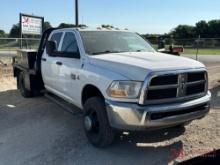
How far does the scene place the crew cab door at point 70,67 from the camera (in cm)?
603

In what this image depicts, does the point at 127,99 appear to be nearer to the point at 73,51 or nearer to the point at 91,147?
the point at 91,147

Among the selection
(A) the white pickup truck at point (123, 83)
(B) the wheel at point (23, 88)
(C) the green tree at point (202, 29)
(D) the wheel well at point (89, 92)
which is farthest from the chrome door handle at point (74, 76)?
(C) the green tree at point (202, 29)

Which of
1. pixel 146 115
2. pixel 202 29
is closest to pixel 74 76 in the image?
pixel 146 115

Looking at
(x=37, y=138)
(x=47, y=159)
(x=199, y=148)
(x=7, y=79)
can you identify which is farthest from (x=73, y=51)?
(x=7, y=79)

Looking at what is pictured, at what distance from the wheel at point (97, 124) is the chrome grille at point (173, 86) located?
2.59ft

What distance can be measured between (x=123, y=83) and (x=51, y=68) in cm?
289

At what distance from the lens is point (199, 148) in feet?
17.4

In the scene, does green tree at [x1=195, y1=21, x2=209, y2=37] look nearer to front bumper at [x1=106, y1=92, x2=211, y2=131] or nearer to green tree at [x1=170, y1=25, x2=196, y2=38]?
green tree at [x1=170, y1=25, x2=196, y2=38]

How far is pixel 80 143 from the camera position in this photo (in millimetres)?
5719

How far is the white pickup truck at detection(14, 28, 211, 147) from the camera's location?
469cm

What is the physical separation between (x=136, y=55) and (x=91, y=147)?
1696mm

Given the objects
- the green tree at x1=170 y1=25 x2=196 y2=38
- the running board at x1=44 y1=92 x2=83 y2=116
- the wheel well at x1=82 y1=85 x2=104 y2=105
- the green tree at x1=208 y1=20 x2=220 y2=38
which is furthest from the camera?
the green tree at x1=208 y1=20 x2=220 y2=38

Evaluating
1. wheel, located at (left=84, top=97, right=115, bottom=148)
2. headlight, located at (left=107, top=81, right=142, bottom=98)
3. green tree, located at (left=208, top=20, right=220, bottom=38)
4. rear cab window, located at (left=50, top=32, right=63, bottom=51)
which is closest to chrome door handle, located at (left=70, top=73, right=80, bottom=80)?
wheel, located at (left=84, top=97, right=115, bottom=148)

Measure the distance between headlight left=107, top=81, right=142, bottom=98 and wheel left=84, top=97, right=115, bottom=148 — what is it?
1.21 ft
